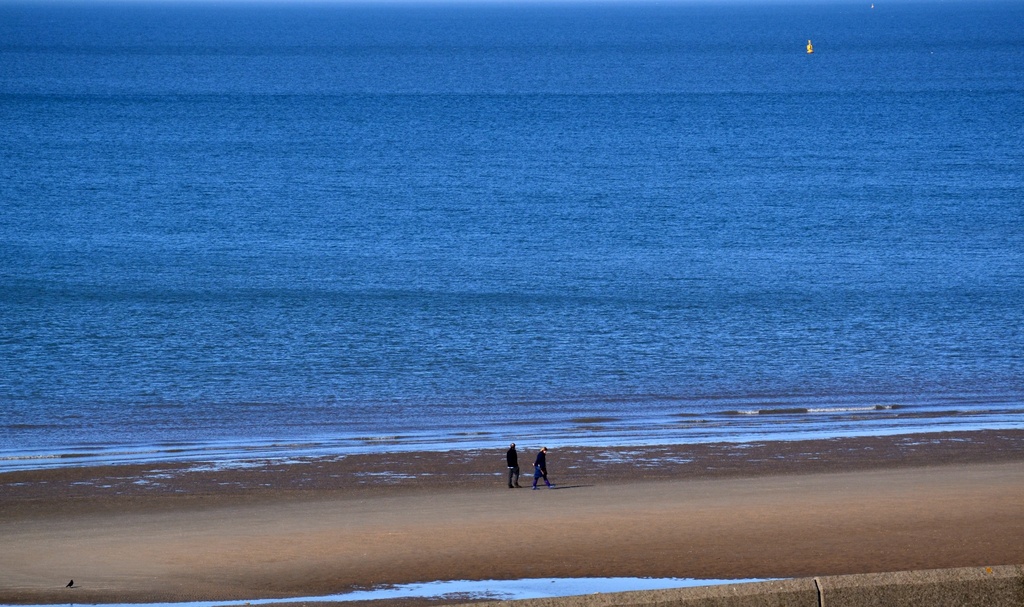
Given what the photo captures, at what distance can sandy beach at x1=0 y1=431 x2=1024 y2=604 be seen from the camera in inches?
704

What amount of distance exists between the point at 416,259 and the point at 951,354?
22.4 m

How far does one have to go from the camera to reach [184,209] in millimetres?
65188

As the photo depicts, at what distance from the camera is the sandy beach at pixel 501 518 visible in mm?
17875

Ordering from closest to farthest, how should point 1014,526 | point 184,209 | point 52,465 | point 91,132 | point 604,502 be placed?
point 1014,526 → point 604,502 → point 52,465 → point 184,209 → point 91,132

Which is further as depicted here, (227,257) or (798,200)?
(798,200)

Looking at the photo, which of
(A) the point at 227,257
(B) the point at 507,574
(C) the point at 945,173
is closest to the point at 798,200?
(C) the point at 945,173

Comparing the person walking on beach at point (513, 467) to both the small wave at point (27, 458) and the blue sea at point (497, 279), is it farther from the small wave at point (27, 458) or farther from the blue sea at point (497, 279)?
the small wave at point (27, 458)

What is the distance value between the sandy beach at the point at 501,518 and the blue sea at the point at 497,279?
2.56m

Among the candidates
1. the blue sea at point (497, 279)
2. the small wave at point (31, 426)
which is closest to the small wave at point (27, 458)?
the blue sea at point (497, 279)

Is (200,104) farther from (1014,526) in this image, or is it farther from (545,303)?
(1014,526)

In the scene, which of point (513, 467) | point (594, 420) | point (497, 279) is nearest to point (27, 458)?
point (513, 467)

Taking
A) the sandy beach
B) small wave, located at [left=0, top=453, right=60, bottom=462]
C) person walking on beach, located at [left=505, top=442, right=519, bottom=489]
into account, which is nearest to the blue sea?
small wave, located at [left=0, top=453, right=60, bottom=462]

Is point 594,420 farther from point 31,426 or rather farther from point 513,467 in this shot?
point 31,426

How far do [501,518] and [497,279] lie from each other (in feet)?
94.0
